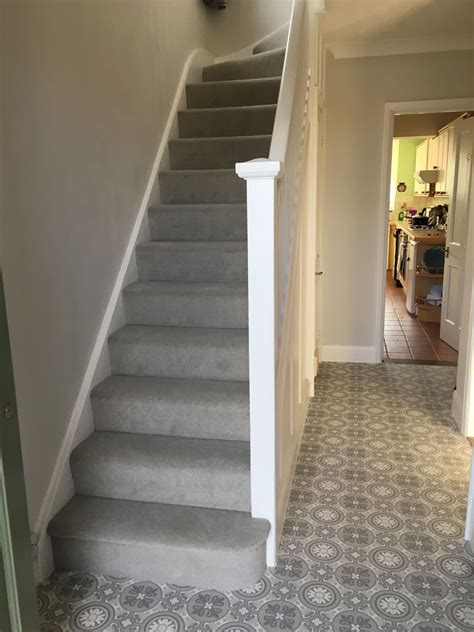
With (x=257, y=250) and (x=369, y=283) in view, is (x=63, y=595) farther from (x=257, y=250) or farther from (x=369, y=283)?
(x=369, y=283)

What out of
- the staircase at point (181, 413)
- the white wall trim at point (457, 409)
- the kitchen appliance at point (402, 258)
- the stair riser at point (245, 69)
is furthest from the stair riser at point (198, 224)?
the kitchen appliance at point (402, 258)

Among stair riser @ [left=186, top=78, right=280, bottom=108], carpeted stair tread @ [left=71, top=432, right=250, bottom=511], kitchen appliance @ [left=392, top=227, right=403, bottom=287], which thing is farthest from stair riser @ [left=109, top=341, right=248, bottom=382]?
kitchen appliance @ [left=392, top=227, right=403, bottom=287]

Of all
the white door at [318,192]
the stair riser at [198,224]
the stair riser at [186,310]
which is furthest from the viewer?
the white door at [318,192]

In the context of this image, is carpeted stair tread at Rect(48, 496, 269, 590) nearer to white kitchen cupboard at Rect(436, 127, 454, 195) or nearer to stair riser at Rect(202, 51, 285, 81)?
stair riser at Rect(202, 51, 285, 81)

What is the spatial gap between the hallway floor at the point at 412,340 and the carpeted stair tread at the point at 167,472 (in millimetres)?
2814

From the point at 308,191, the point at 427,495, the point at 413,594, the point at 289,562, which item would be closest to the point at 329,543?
the point at 289,562

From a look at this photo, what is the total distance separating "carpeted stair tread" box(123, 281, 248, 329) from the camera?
8.81 ft

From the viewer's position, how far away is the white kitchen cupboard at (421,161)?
27.8 feet

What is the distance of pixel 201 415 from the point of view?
90.8 inches

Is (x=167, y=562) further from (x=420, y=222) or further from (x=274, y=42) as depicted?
(x=420, y=222)

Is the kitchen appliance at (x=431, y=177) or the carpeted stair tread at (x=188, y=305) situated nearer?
the carpeted stair tread at (x=188, y=305)

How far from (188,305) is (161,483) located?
0.93 metres

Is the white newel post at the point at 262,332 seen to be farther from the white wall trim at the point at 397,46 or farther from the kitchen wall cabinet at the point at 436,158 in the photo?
the kitchen wall cabinet at the point at 436,158

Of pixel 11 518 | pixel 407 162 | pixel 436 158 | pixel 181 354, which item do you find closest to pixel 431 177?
pixel 436 158
